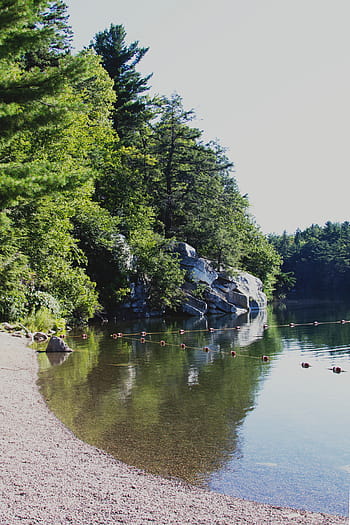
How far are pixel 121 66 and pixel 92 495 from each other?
41321mm

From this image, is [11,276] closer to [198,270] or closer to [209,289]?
[198,270]

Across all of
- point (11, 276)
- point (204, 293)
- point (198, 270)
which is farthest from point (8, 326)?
point (204, 293)

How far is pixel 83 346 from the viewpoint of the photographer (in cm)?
1691

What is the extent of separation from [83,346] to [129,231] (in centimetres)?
1526

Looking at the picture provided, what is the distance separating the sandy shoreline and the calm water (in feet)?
1.28

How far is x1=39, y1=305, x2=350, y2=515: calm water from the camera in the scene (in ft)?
19.2

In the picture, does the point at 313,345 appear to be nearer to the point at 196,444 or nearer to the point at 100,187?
the point at 196,444

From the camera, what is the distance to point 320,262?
285 ft

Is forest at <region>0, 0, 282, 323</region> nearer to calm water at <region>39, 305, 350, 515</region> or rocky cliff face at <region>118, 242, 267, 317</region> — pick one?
rocky cliff face at <region>118, 242, 267, 317</region>

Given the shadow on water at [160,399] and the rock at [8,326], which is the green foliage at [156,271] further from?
the shadow on water at [160,399]

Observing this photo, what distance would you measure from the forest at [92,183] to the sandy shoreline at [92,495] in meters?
3.69

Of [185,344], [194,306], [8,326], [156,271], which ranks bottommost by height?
[185,344]

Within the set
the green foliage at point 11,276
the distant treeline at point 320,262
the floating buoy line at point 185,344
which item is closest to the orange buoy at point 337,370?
the floating buoy line at point 185,344

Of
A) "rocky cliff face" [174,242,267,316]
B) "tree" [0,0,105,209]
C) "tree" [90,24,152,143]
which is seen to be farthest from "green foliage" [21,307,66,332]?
"tree" [90,24,152,143]
